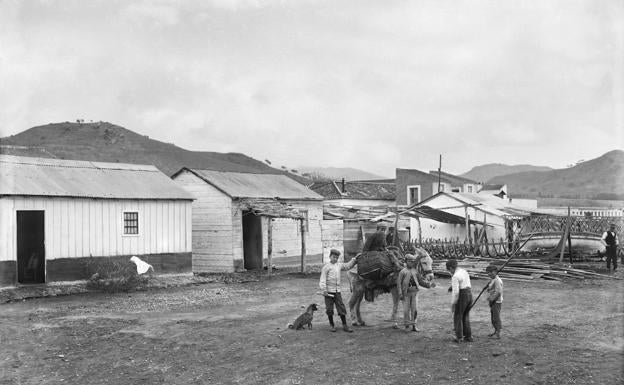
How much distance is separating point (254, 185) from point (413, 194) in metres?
24.2

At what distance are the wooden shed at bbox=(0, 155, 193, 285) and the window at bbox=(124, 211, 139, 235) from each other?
1.4 inches

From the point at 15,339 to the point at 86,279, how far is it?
847 cm

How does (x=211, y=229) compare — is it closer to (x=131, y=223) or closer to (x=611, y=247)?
(x=131, y=223)

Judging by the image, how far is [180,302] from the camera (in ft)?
59.1

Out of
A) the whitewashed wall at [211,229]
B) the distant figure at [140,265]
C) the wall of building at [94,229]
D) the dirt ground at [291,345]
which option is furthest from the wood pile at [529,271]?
the distant figure at [140,265]

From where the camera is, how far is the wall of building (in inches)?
782

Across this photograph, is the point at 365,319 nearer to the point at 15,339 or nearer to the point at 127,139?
the point at 15,339

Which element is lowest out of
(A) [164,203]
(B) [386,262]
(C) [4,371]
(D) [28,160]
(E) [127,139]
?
(C) [4,371]

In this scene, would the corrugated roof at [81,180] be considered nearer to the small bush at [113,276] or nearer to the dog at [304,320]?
the small bush at [113,276]

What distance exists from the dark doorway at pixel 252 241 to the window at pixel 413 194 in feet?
77.8

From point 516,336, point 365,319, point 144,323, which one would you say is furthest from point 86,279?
point 516,336

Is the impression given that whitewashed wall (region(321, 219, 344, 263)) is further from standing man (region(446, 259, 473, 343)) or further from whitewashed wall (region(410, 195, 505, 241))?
standing man (region(446, 259, 473, 343))

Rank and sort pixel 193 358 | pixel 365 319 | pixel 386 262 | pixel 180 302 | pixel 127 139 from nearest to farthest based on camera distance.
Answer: pixel 193 358
pixel 386 262
pixel 365 319
pixel 180 302
pixel 127 139

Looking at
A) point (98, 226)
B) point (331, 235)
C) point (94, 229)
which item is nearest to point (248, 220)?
point (331, 235)
